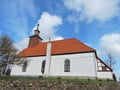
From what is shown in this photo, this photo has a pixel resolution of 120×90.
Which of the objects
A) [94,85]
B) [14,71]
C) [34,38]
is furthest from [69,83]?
[34,38]

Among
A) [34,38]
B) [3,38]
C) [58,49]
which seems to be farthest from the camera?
[34,38]

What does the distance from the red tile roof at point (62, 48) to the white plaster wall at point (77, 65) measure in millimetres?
988

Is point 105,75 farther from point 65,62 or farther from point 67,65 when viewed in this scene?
point 65,62

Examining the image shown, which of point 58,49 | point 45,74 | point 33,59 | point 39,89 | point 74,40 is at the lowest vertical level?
point 39,89

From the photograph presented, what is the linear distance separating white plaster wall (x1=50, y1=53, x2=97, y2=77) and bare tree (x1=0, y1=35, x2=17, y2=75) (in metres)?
7.48

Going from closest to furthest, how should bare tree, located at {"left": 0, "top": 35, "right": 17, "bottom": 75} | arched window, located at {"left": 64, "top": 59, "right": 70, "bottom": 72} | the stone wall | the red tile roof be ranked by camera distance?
the stone wall, bare tree, located at {"left": 0, "top": 35, "right": 17, "bottom": 75}, arched window, located at {"left": 64, "top": 59, "right": 70, "bottom": 72}, the red tile roof

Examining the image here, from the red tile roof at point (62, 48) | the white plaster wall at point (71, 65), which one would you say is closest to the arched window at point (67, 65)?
the white plaster wall at point (71, 65)

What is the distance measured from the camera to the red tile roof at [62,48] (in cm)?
2527

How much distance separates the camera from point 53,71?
82.6 ft

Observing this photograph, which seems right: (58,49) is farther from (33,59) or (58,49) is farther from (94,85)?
(94,85)

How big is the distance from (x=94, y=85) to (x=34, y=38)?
853 inches

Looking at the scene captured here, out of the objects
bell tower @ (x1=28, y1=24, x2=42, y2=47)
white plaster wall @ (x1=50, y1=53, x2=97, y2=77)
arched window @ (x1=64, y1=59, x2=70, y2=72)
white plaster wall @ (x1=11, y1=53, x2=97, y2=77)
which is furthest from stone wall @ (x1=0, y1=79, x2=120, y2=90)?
bell tower @ (x1=28, y1=24, x2=42, y2=47)

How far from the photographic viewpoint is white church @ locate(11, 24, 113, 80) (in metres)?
23.0

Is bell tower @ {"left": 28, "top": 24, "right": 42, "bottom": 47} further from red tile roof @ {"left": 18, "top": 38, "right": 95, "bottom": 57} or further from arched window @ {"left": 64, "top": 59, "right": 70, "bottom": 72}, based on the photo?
arched window @ {"left": 64, "top": 59, "right": 70, "bottom": 72}
